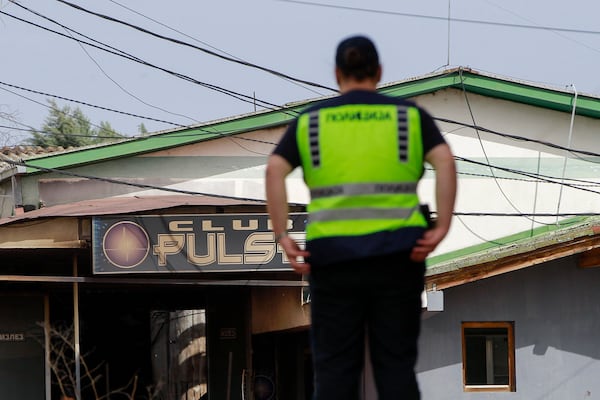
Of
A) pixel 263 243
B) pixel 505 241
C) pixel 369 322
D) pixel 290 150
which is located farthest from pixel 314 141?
pixel 505 241

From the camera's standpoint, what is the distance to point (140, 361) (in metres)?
22.5

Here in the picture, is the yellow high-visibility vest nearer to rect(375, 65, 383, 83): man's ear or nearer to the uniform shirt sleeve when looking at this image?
the uniform shirt sleeve

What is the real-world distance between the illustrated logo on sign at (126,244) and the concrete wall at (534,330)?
13.8ft

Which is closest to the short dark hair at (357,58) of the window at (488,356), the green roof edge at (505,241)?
the window at (488,356)

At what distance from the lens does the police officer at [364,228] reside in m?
3.90

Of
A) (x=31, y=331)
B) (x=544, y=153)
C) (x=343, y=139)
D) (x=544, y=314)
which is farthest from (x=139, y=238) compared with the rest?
(x=343, y=139)

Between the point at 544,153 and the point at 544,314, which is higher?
the point at 544,153

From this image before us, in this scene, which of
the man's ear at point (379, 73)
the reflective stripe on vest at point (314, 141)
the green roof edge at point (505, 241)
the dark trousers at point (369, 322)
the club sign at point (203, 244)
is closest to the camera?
the dark trousers at point (369, 322)

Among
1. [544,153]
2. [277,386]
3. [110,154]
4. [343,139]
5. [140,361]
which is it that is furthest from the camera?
[140,361]

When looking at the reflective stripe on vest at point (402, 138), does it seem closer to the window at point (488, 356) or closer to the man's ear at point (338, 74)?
the man's ear at point (338, 74)

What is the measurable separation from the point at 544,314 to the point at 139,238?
19.2ft

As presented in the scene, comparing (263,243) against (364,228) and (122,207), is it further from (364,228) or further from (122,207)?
(364,228)

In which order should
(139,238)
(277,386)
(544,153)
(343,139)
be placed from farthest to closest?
(277,386), (544,153), (139,238), (343,139)

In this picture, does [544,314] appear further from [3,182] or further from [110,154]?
[3,182]
